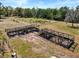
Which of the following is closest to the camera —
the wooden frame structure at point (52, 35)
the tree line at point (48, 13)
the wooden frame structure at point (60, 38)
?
the wooden frame structure at point (60, 38)

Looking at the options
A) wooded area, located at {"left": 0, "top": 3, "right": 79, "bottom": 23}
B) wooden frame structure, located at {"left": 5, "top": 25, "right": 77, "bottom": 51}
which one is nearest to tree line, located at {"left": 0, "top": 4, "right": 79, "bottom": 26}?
wooded area, located at {"left": 0, "top": 3, "right": 79, "bottom": 23}

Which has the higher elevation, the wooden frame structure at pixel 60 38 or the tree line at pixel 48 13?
the tree line at pixel 48 13

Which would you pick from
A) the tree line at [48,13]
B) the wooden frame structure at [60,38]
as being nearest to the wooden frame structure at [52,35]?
the wooden frame structure at [60,38]

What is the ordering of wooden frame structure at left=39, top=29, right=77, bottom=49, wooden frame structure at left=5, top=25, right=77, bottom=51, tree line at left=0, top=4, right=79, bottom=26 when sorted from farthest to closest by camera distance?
tree line at left=0, top=4, right=79, bottom=26 < wooden frame structure at left=5, top=25, right=77, bottom=51 < wooden frame structure at left=39, top=29, right=77, bottom=49

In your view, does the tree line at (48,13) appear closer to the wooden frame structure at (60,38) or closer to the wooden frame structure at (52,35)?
the wooden frame structure at (52,35)

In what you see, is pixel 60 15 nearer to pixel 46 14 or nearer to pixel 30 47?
pixel 46 14

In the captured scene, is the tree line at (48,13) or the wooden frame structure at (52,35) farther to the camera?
the tree line at (48,13)

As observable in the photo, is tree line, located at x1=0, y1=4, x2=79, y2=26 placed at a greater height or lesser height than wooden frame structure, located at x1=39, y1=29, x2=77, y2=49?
greater

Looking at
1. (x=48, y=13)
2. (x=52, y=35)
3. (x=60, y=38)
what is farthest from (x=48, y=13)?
(x=60, y=38)

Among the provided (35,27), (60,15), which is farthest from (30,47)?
(60,15)

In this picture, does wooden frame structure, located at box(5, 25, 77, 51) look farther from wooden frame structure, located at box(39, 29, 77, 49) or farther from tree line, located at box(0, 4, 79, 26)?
tree line, located at box(0, 4, 79, 26)

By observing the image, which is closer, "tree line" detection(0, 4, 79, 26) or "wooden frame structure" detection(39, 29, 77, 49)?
"wooden frame structure" detection(39, 29, 77, 49)
